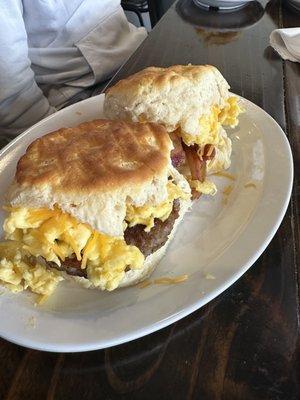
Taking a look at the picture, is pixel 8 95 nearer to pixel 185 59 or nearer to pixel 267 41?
pixel 185 59

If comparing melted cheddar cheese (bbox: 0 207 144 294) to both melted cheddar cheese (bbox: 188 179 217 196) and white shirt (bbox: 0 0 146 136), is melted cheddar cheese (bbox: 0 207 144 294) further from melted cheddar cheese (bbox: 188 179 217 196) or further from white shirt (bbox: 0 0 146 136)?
white shirt (bbox: 0 0 146 136)

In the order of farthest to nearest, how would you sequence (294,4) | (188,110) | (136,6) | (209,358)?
1. (136,6)
2. (294,4)
3. (188,110)
4. (209,358)

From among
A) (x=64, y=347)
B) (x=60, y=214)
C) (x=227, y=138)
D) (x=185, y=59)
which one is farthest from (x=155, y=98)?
(x=185, y=59)

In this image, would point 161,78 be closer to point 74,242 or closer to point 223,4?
point 74,242

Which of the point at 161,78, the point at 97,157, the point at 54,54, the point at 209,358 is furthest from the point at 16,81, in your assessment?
the point at 209,358

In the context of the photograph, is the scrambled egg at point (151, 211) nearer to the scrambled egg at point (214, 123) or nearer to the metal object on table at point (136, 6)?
the scrambled egg at point (214, 123)

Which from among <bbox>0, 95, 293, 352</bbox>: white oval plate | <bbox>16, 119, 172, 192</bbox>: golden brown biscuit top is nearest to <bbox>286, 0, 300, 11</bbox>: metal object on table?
<bbox>0, 95, 293, 352</bbox>: white oval plate

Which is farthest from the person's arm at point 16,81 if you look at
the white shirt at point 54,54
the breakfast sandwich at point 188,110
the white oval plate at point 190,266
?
the breakfast sandwich at point 188,110
